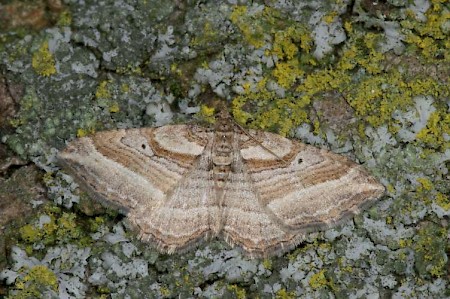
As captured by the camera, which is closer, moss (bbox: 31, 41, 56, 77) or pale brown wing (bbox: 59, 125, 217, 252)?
pale brown wing (bbox: 59, 125, 217, 252)

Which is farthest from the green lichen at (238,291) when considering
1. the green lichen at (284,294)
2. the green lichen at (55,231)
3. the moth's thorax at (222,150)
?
the green lichen at (55,231)

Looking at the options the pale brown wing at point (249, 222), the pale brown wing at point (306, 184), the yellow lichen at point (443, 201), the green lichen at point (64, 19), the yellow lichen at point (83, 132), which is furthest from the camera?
the green lichen at point (64, 19)

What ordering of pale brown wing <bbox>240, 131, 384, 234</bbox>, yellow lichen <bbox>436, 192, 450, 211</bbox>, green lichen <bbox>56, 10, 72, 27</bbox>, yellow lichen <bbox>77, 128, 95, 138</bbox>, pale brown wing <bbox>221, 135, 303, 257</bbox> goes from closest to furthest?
pale brown wing <bbox>240, 131, 384, 234</bbox>, pale brown wing <bbox>221, 135, 303, 257</bbox>, yellow lichen <bbox>436, 192, 450, 211</bbox>, yellow lichen <bbox>77, 128, 95, 138</bbox>, green lichen <bbox>56, 10, 72, 27</bbox>

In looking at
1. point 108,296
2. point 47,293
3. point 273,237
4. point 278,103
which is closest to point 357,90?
point 278,103

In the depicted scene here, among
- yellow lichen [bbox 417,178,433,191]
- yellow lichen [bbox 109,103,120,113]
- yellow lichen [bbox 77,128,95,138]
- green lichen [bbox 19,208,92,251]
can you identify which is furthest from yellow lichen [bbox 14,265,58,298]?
yellow lichen [bbox 417,178,433,191]

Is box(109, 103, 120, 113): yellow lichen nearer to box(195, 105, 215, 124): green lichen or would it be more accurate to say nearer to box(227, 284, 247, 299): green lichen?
box(195, 105, 215, 124): green lichen

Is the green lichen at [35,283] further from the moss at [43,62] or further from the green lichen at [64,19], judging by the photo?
the green lichen at [64,19]

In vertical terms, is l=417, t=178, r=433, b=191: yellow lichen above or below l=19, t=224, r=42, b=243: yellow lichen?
above
